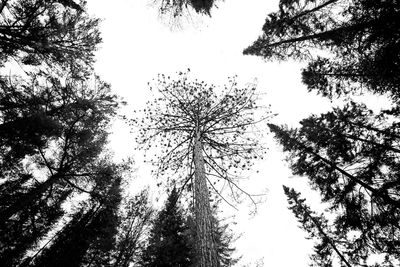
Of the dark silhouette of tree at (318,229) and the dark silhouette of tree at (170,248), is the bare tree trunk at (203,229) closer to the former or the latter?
the dark silhouette of tree at (170,248)

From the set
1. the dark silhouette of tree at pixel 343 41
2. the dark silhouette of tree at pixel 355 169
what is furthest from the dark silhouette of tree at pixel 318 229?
the dark silhouette of tree at pixel 343 41

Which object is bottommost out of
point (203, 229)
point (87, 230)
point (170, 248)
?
point (203, 229)

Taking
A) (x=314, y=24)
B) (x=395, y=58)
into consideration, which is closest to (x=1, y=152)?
(x=314, y=24)

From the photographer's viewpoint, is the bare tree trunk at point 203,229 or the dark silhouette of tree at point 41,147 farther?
the dark silhouette of tree at point 41,147

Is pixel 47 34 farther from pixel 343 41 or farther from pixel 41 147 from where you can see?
pixel 343 41

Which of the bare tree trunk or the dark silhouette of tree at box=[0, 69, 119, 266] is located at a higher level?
the dark silhouette of tree at box=[0, 69, 119, 266]

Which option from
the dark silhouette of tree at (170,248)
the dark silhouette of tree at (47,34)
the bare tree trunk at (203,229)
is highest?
the dark silhouette of tree at (47,34)

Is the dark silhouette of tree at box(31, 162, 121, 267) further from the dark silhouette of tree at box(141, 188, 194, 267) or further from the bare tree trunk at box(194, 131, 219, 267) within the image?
the bare tree trunk at box(194, 131, 219, 267)

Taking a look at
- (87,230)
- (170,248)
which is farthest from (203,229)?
(87,230)

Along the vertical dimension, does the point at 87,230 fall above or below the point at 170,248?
above

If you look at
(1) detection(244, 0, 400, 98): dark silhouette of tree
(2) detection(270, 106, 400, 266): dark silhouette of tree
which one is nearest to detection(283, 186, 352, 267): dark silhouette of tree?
(2) detection(270, 106, 400, 266): dark silhouette of tree

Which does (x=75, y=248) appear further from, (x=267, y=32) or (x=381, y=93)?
(x=381, y=93)

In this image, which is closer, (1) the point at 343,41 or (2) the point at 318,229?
(1) the point at 343,41

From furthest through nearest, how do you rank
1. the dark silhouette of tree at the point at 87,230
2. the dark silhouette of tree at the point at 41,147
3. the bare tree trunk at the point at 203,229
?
the dark silhouette of tree at the point at 87,230 → the dark silhouette of tree at the point at 41,147 → the bare tree trunk at the point at 203,229
